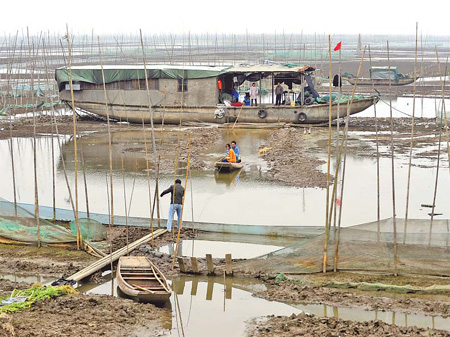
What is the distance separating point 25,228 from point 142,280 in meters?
2.71

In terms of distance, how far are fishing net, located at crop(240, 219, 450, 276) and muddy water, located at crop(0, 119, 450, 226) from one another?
2.19m

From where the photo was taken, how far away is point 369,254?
8.89 m

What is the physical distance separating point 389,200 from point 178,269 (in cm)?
553

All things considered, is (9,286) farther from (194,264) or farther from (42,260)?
(194,264)

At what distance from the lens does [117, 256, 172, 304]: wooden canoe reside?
8.15 meters

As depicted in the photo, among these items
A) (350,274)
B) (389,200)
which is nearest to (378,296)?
(350,274)

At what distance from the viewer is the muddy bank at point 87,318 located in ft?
22.9

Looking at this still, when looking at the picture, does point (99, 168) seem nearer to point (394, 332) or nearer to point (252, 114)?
point (252, 114)

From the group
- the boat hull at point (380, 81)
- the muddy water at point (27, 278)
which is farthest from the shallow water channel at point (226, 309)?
the boat hull at point (380, 81)

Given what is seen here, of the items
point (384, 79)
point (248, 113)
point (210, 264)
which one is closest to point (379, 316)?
point (210, 264)

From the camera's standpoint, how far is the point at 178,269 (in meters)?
9.47

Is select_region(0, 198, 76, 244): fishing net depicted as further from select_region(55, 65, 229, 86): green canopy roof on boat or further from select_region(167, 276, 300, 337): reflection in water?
select_region(55, 65, 229, 86): green canopy roof on boat

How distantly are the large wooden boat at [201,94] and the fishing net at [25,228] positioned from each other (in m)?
Result: 11.8

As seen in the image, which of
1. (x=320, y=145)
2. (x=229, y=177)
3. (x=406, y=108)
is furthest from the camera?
(x=406, y=108)
